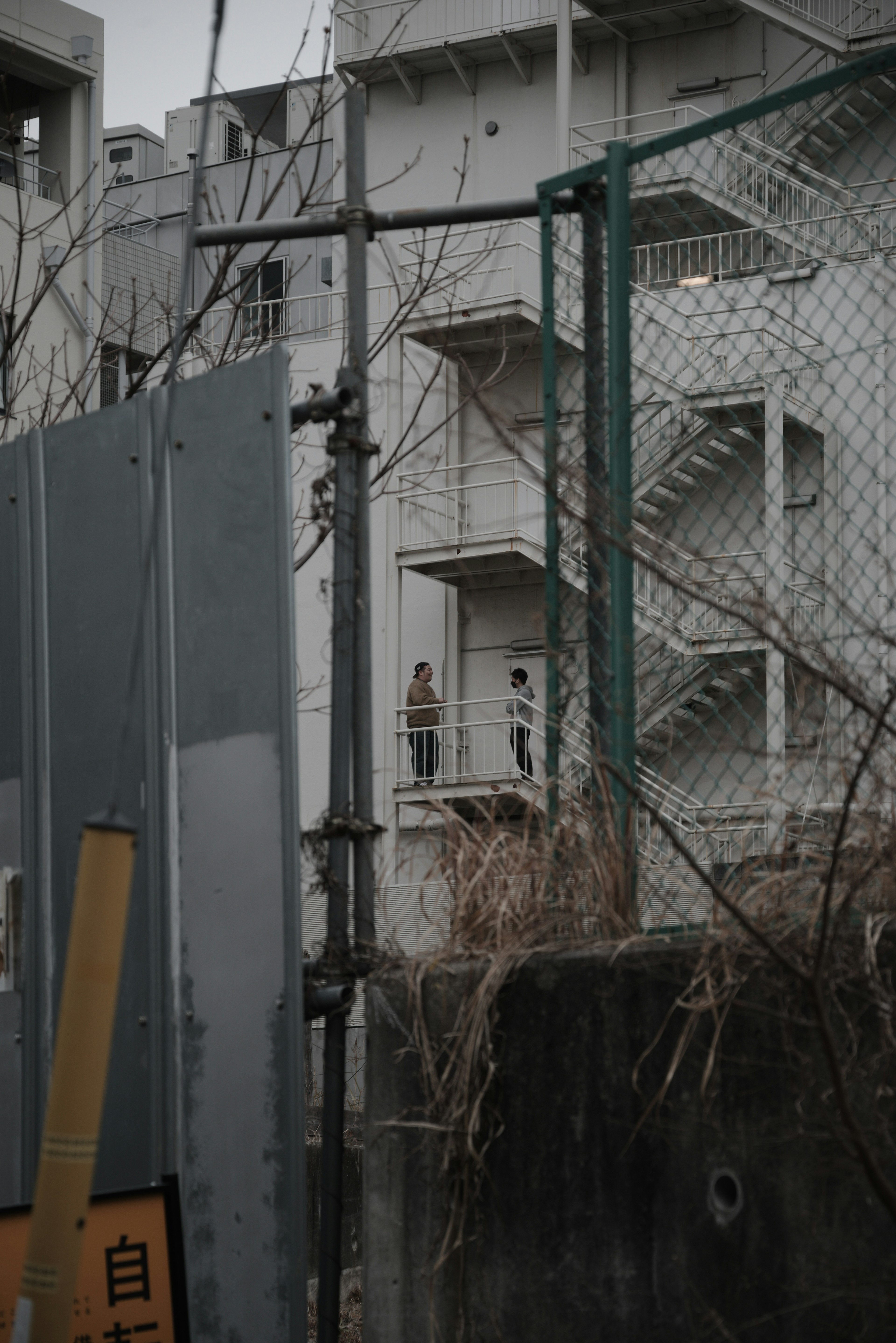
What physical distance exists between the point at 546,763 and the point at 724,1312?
179cm

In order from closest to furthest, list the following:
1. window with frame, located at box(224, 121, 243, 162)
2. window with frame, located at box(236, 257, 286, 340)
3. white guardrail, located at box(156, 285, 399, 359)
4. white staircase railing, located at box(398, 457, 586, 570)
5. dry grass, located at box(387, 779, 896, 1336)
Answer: dry grass, located at box(387, 779, 896, 1336) → window with frame, located at box(236, 257, 286, 340) → white guardrail, located at box(156, 285, 399, 359) → white staircase railing, located at box(398, 457, 586, 570) → window with frame, located at box(224, 121, 243, 162)

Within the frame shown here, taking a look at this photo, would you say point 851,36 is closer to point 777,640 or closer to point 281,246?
point 281,246

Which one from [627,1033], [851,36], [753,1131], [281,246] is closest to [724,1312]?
[753,1131]

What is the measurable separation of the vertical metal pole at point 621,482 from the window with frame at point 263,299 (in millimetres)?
4449

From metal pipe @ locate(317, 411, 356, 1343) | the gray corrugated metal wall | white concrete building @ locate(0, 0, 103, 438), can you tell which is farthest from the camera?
white concrete building @ locate(0, 0, 103, 438)

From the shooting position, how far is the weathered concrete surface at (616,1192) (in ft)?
12.1

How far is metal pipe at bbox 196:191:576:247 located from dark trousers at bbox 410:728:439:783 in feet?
58.9

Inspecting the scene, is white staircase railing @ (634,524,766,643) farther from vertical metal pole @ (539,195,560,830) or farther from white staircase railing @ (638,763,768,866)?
white staircase railing @ (638,763,768,866)

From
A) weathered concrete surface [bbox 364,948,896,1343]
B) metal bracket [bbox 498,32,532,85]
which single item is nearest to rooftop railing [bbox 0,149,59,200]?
metal bracket [bbox 498,32,532,85]

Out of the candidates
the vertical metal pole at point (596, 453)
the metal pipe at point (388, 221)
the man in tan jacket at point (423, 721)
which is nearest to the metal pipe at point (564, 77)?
the man in tan jacket at point (423, 721)

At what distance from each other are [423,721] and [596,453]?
1975cm

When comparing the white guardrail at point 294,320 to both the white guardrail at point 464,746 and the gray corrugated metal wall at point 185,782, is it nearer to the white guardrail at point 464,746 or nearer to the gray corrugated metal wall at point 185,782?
the white guardrail at point 464,746

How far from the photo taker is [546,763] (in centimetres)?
511

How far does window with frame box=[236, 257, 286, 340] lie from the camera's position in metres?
10.3
